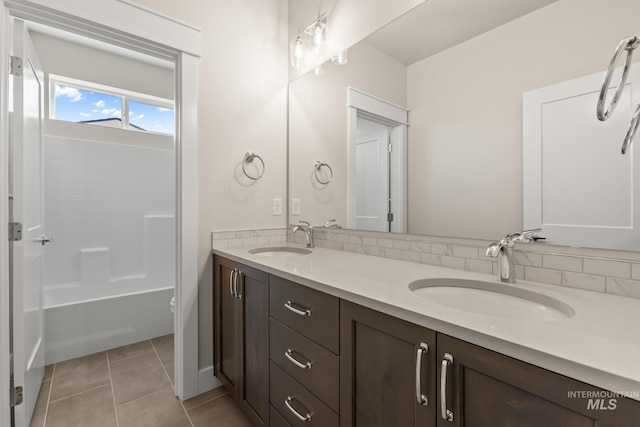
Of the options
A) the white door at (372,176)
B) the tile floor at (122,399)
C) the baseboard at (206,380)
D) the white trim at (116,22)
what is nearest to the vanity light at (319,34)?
the white door at (372,176)

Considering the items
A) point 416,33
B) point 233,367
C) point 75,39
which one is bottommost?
point 233,367

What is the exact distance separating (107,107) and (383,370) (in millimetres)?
3490

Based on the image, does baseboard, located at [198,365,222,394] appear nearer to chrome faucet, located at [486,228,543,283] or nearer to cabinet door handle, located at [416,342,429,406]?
cabinet door handle, located at [416,342,429,406]

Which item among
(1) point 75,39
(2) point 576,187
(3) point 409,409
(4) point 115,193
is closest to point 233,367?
(3) point 409,409

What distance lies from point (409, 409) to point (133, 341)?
250cm

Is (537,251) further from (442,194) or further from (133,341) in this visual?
(133,341)

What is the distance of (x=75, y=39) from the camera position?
263 centimetres

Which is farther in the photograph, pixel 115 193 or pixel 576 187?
pixel 115 193

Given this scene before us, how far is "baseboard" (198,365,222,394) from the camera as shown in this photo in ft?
5.80

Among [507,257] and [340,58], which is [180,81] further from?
[507,257]

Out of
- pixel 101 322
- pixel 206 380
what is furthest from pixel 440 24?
pixel 101 322

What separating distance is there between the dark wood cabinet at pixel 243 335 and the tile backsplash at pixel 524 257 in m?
0.34

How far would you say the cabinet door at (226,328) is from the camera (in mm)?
1575

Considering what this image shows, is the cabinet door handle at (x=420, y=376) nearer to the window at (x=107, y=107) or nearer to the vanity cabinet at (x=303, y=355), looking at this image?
the vanity cabinet at (x=303, y=355)
